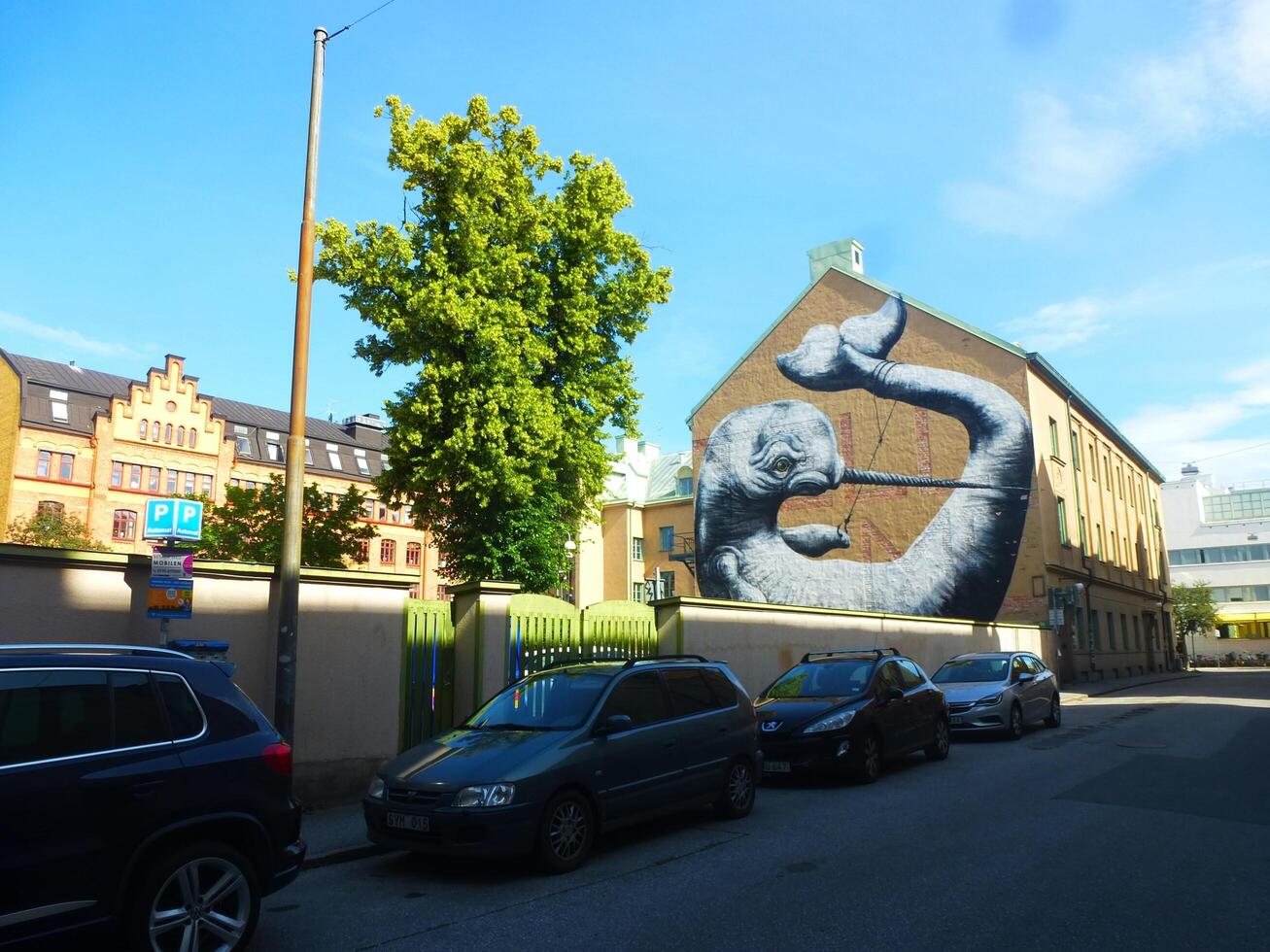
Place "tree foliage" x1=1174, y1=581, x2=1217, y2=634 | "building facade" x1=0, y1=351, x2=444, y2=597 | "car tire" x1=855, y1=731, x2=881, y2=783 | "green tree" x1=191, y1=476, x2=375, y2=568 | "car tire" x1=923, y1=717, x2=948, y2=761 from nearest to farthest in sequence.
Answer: "car tire" x1=855, y1=731, x2=881, y2=783 < "car tire" x1=923, y1=717, x2=948, y2=761 < "green tree" x1=191, y1=476, x2=375, y2=568 < "building facade" x1=0, y1=351, x2=444, y2=597 < "tree foliage" x1=1174, y1=581, x2=1217, y2=634

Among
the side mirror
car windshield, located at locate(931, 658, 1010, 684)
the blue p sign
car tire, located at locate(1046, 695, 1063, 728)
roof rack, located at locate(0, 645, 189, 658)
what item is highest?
the blue p sign

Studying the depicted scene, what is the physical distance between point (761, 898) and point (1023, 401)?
31.9m

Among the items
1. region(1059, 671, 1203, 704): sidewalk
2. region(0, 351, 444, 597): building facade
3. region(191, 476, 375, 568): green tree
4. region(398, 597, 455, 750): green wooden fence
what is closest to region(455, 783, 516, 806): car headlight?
region(398, 597, 455, 750): green wooden fence

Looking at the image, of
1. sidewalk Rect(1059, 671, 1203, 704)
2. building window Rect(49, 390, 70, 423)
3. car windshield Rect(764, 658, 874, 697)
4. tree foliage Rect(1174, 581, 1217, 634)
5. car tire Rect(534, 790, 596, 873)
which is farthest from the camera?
tree foliage Rect(1174, 581, 1217, 634)

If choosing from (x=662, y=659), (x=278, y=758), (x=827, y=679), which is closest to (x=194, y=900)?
(x=278, y=758)

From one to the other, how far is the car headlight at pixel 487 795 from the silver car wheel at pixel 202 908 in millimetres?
1888

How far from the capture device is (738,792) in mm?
9039

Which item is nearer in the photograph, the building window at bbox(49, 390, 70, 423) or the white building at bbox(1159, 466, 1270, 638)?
the building window at bbox(49, 390, 70, 423)

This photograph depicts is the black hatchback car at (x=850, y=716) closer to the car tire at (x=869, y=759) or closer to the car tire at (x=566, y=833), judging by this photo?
the car tire at (x=869, y=759)

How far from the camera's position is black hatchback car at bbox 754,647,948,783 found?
35.8ft

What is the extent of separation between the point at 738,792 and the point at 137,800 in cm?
581

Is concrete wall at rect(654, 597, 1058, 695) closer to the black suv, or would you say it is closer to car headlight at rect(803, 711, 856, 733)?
car headlight at rect(803, 711, 856, 733)

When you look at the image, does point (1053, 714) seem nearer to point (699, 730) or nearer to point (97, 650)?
point (699, 730)

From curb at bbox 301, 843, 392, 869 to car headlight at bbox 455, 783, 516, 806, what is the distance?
146 cm
